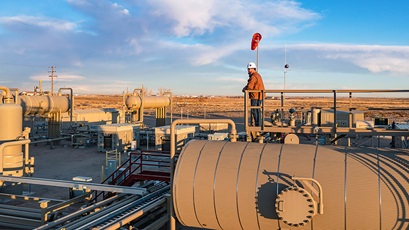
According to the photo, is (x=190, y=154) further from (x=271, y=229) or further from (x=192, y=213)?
(x=271, y=229)

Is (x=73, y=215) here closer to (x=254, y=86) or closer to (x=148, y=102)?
(x=254, y=86)

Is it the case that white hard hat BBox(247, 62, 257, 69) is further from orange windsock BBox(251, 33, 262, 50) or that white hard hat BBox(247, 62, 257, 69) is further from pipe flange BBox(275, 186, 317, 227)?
pipe flange BBox(275, 186, 317, 227)

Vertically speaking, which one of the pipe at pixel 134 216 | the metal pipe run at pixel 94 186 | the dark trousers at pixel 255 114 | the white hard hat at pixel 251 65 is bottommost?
the pipe at pixel 134 216

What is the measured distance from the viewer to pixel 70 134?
29.9 metres

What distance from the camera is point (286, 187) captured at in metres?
6.89

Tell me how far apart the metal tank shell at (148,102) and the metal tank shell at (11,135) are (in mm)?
18995

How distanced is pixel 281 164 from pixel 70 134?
2607 cm

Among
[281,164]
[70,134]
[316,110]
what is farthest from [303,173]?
[70,134]

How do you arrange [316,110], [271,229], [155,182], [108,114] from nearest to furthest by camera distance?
[271,229]
[316,110]
[155,182]
[108,114]

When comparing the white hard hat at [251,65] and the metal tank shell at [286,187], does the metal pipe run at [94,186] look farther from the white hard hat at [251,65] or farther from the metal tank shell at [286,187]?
the white hard hat at [251,65]

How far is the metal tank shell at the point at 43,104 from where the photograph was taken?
1001 inches

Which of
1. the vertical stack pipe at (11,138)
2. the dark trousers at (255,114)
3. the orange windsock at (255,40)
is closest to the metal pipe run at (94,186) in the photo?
the vertical stack pipe at (11,138)

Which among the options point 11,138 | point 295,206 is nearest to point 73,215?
point 295,206

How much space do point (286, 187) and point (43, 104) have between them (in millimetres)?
24205
